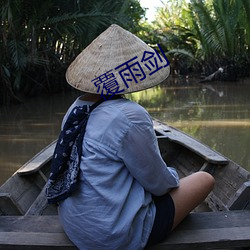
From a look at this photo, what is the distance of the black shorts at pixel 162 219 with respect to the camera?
1896 millimetres

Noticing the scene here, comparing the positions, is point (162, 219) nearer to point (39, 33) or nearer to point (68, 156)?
point (68, 156)

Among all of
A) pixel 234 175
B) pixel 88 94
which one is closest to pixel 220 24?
pixel 234 175

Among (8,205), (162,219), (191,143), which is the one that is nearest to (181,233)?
(162,219)

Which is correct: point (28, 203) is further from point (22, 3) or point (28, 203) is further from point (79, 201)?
point (22, 3)

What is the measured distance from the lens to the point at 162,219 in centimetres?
192

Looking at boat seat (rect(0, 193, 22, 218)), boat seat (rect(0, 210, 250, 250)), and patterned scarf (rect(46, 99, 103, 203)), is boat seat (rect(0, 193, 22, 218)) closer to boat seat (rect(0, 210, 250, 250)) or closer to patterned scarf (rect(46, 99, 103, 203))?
boat seat (rect(0, 210, 250, 250))

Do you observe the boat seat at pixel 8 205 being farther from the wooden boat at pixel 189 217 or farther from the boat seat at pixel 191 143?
the boat seat at pixel 191 143

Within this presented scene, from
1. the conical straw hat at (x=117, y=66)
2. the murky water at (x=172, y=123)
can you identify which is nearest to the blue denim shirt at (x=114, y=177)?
the conical straw hat at (x=117, y=66)

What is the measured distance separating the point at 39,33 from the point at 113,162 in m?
11.2

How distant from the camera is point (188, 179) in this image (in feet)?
6.90

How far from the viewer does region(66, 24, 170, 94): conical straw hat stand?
1877mm

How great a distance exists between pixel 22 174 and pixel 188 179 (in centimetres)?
153

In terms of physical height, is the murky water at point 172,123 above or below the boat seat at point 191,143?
below

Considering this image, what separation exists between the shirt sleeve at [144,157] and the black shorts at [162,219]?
61mm
